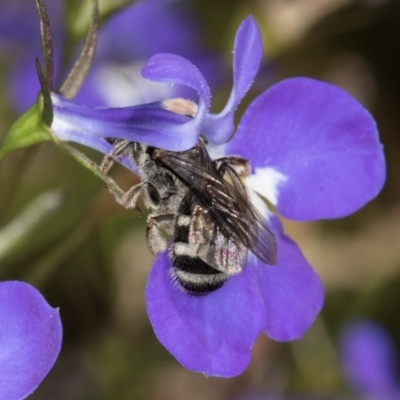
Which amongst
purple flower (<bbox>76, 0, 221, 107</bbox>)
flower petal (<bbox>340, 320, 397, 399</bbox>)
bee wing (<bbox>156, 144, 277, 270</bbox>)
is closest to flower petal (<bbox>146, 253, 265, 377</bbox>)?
bee wing (<bbox>156, 144, 277, 270</bbox>)

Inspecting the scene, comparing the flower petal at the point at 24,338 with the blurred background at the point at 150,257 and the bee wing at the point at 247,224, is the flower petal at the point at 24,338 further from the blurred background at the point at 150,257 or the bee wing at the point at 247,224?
the blurred background at the point at 150,257

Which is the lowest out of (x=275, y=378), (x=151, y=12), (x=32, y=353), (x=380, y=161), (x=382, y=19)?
(x=275, y=378)

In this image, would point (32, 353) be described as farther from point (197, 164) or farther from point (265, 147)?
point (265, 147)

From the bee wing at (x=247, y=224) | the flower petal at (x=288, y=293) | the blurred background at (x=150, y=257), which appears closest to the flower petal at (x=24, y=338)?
the bee wing at (x=247, y=224)

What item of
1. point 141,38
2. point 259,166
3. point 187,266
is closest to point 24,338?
point 187,266

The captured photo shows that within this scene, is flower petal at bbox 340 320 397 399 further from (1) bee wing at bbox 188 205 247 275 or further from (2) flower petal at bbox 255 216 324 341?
(1) bee wing at bbox 188 205 247 275

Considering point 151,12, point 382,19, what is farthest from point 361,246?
point 151,12
